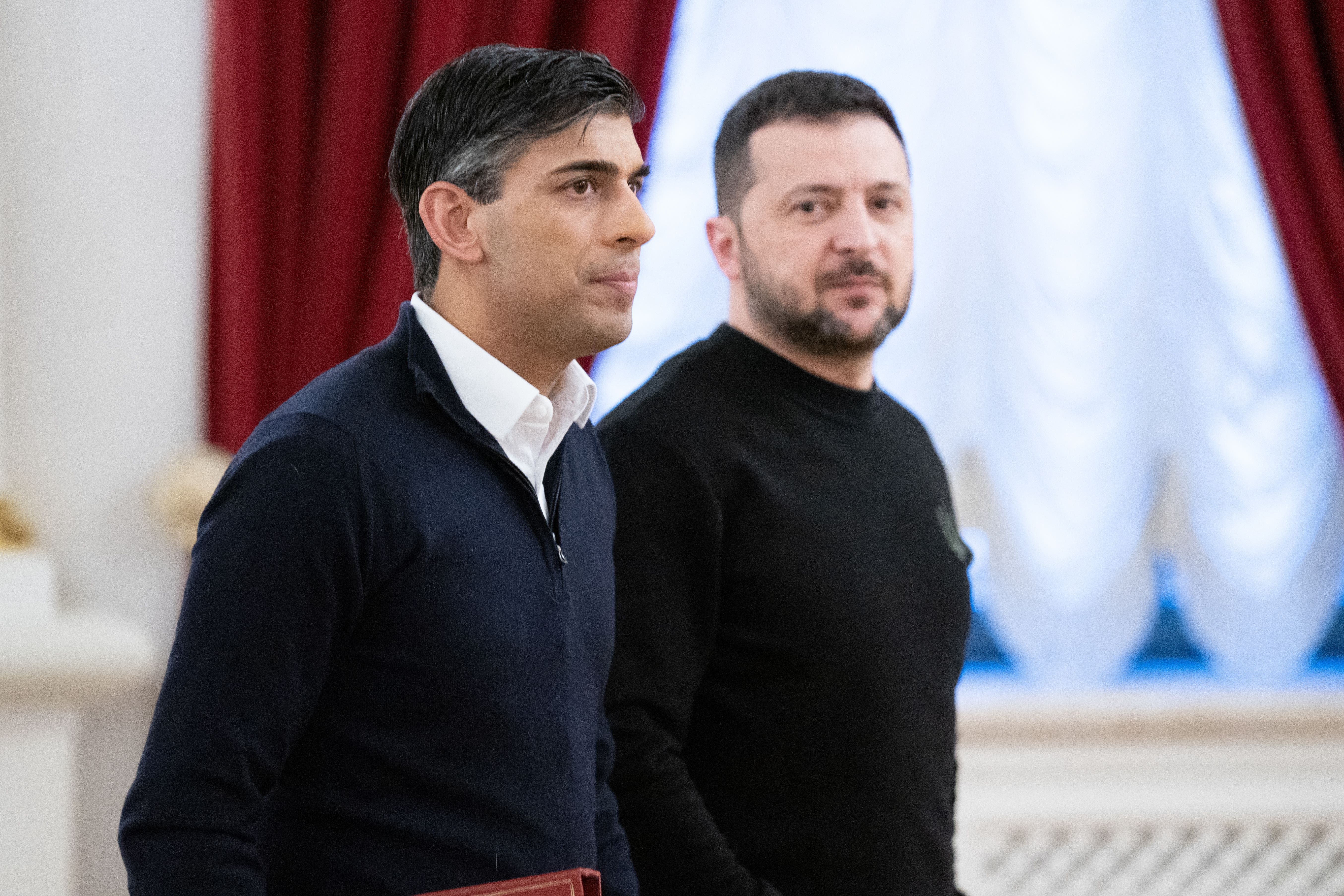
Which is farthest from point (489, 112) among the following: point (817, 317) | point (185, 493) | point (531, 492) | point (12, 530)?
point (12, 530)

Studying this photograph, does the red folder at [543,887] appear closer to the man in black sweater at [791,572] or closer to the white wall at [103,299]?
the man in black sweater at [791,572]

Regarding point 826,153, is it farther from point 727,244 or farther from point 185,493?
point 185,493

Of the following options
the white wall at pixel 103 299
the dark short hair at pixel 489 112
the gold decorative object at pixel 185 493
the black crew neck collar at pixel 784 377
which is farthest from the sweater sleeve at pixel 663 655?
the white wall at pixel 103 299

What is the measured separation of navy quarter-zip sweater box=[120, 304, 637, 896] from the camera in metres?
0.77

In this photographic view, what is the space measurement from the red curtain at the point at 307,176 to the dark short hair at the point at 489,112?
2.95 ft

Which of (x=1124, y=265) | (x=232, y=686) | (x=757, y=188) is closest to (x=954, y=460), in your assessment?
(x=1124, y=265)

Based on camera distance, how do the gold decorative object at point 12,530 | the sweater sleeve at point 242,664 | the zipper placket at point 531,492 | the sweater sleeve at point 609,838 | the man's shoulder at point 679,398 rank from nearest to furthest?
the sweater sleeve at point 242,664 < the zipper placket at point 531,492 < the sweater sleeve at point 609,838 < the man's shoulder at point 679,398 < the gold decorative object at point 12,530

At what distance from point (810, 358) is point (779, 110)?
30 cm

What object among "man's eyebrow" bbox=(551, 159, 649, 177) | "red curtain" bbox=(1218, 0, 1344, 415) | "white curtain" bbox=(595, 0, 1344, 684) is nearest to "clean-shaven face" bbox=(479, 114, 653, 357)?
"man's eyebrow" bbox=(551, 159, 649, 177)

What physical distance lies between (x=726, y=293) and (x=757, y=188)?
83 cm

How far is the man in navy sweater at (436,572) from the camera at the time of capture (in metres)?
0.78

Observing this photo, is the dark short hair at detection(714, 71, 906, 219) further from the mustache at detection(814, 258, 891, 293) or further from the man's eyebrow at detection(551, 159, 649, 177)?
the man's eyebrow at detection(551, 159, 649, 177)

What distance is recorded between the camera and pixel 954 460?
7.50ft

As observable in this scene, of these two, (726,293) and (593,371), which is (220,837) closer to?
(593,371)
